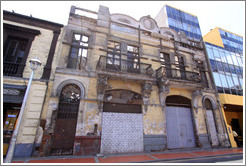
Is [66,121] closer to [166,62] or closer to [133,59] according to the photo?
[133,59]

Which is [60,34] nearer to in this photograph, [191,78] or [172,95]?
[172,95]

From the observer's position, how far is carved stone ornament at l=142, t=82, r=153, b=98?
30.1 feet

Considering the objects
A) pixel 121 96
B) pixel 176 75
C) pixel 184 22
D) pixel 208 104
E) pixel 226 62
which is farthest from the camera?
pixel 184 22

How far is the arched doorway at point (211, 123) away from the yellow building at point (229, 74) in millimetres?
1550

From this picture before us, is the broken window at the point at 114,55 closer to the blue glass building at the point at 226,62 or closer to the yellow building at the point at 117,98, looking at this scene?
the yellow building at the point at 117,98

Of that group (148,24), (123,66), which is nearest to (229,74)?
(148,24)

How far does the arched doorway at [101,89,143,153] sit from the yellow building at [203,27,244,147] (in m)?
9.32

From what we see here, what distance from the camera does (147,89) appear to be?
9148mm

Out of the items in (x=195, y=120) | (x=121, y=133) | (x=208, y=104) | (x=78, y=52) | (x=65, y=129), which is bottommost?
(x=121, y=133)

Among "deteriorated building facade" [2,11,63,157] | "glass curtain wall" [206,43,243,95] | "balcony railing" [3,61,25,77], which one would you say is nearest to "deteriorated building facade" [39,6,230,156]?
"deteriorated building facade" [2,11,63,157]

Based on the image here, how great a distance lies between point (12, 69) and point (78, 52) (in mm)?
4195

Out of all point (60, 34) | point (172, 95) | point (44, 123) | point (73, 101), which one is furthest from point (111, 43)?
point (44, 123)

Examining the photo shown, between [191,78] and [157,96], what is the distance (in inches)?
152

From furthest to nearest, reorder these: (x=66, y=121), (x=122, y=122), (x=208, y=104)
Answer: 1. (x=208, y=104)
2. (x=122, y=122)
3. (x=66, y=121)
